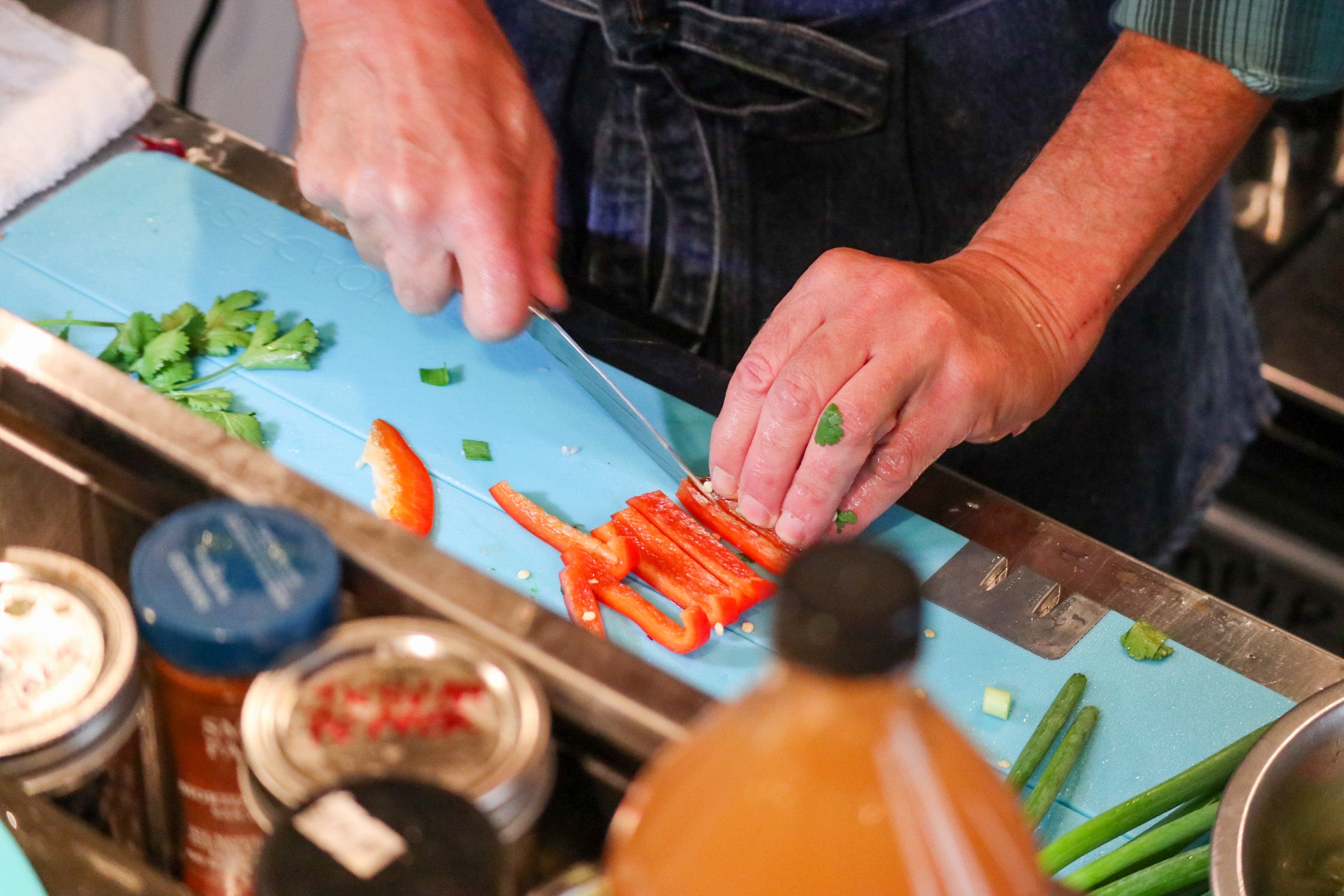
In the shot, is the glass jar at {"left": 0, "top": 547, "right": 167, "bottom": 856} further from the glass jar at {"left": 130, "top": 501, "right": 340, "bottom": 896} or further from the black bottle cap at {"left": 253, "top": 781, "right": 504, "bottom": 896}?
the black bottle cap at {"left": 253, "top": 781, "right": 504, "bottom": 896}

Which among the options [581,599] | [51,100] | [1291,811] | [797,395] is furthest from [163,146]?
[1291,811]

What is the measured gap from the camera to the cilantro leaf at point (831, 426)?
140cm

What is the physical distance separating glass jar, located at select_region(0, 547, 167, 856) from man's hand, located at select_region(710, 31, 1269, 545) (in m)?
0.78

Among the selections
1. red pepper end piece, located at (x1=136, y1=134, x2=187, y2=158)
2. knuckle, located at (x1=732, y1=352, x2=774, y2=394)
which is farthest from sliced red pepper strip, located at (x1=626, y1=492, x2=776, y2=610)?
red pepper end piece, located at (x1=136, y1=134, x2=187, y2=158)

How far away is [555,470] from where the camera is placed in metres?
1.66

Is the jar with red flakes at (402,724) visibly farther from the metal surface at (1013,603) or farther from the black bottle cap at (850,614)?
the metal surface at (1013,603)

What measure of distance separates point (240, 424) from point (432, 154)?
436mm

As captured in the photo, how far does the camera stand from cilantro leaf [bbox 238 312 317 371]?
171 cm

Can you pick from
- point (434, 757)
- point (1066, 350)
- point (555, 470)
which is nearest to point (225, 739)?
point (434, 757)

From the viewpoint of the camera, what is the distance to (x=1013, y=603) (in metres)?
1.54

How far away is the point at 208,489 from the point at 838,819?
2.01 feet

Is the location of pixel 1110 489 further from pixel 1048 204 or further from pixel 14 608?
pixel 14 608

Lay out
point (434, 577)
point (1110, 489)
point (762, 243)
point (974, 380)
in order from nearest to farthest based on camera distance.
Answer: point (434, 577)
point (974, 380)
point (762, 243)
point (1110, 489)

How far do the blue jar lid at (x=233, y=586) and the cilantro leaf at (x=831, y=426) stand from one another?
717 millimetres
